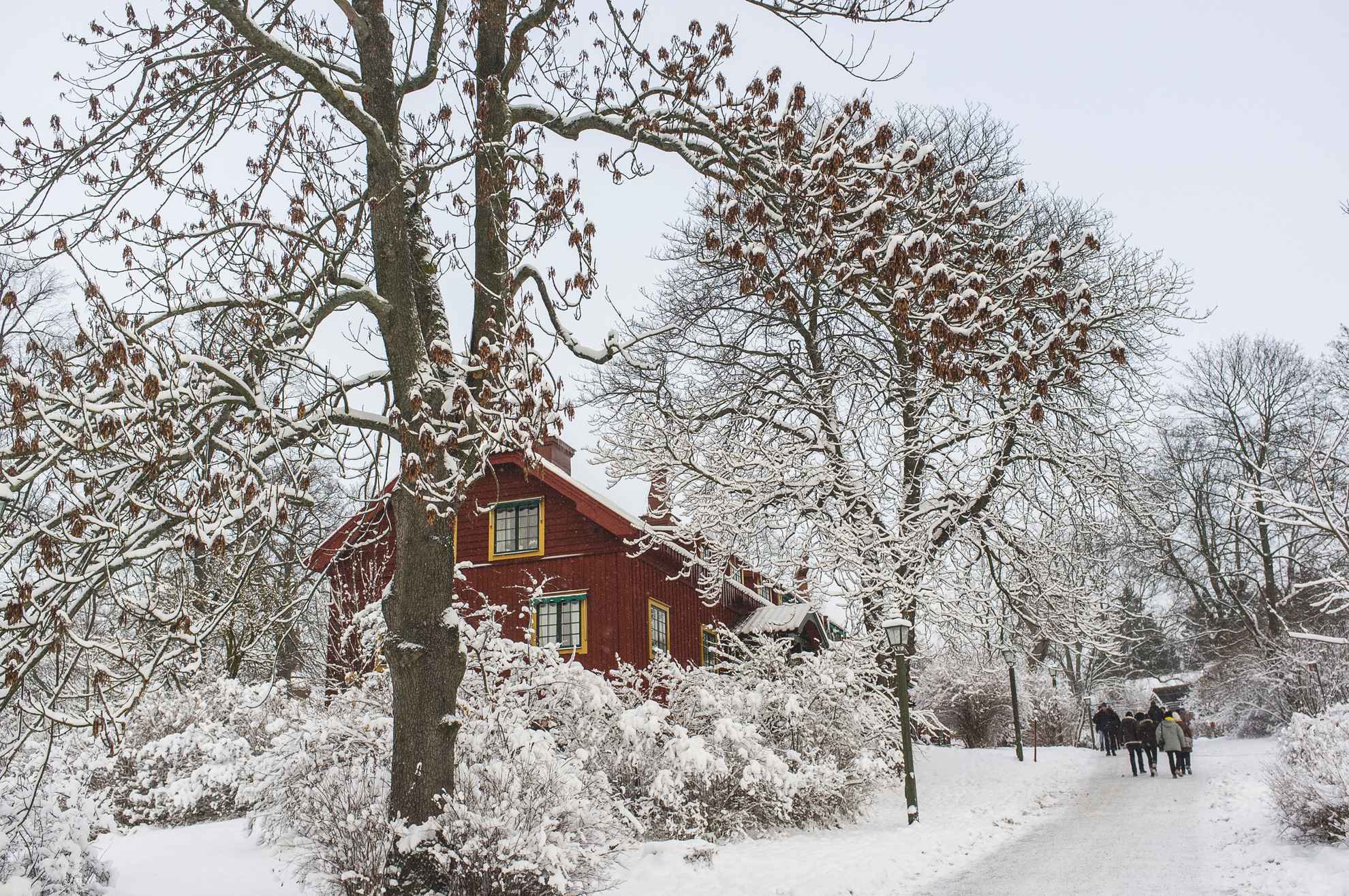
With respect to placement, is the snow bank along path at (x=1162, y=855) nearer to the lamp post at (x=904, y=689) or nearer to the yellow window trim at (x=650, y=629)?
the lamp post at (x=904, y=689)

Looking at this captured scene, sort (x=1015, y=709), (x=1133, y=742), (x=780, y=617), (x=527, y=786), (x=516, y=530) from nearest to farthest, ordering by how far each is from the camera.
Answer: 1. (x=527, y=786)
2. (x=1133, y=742)
3. (x=516, y=530)
4. (x=780, y=617)
5. (x=1015, y=709)

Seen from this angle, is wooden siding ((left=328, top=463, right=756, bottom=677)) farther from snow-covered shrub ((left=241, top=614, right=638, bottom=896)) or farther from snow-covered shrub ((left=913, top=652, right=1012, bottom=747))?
snow-covered shrub ((left=913, top=652, right=1012, bottom=747))

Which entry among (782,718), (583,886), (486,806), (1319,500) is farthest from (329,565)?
(1319,500)

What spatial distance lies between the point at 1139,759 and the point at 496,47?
2104cm

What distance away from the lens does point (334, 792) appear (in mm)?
8672

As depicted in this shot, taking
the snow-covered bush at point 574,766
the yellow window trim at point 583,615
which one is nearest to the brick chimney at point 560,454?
the yellow window trim at point 583,615

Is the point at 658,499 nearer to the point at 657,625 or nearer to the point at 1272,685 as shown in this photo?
the point at 657,625

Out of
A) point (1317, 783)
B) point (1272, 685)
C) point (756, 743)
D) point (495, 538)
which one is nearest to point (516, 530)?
point (495, 538)

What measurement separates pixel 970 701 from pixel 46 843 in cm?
2728

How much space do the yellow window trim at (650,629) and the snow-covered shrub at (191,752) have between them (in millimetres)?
7617

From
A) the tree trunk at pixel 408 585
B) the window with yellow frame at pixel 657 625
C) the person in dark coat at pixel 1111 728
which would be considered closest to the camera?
the tree trunk at pixel 408 585

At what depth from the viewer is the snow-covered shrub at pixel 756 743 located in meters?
12.3

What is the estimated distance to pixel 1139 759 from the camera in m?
21.7

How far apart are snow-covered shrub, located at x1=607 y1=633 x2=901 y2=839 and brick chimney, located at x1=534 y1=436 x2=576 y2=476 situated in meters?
7.28
